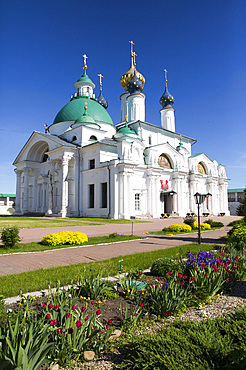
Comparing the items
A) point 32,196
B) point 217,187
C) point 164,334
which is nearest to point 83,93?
point 32,196

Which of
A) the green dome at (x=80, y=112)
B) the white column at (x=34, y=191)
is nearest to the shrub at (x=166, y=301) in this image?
the green dome at (x=80, y=112)

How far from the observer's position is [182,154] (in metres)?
41.8

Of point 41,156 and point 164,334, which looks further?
point 41,156

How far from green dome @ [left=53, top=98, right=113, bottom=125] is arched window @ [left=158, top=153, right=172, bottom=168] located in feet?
35.5

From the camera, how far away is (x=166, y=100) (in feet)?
153

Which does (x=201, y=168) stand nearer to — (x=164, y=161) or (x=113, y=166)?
(x=164, y=161)

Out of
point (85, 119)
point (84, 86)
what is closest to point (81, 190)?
point (85, 119)

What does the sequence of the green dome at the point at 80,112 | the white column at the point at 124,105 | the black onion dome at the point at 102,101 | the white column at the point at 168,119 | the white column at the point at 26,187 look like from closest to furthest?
the green dome at the point at 80,112
the white column at the point at 26,187
the white column at the point at 124,105
the white column at the point at 168,119
the black onion dome at the point at 102,101

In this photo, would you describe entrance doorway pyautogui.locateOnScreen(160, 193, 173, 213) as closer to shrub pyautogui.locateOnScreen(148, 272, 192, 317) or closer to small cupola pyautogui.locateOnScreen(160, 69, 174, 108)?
small cupola pyautogui.locateOnScreen(160, 69, 174, 108)

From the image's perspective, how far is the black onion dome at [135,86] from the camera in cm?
4172

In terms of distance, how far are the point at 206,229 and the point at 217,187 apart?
3174 centimetres

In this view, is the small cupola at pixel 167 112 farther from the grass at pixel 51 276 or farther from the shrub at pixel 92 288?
the shrub at pixel 92 288

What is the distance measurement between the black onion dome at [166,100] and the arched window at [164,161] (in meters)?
13.0

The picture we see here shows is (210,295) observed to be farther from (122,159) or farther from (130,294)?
(122,159)
